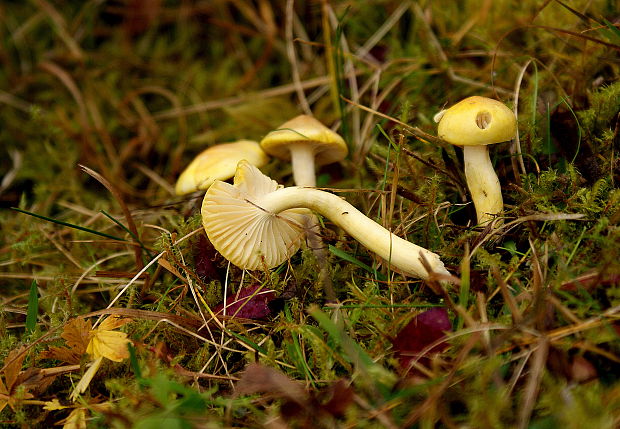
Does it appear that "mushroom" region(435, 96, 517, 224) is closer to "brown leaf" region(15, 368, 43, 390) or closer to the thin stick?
the thin stick

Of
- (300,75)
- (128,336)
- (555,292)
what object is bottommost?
(128,336)

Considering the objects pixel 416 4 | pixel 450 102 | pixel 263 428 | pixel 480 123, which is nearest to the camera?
pixel 263 428

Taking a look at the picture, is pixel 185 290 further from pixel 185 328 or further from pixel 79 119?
pixel 79 119

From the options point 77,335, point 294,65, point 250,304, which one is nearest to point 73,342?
point 77,335

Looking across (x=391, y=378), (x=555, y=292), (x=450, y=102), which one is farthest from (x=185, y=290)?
(x=450, y=102)

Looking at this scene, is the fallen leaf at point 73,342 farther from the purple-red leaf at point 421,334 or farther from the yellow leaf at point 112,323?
the purple-red leaf at point 421,334

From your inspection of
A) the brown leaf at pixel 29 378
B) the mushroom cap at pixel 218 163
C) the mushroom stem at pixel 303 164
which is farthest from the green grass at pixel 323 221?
the mushroom stem at pixel 303 164
